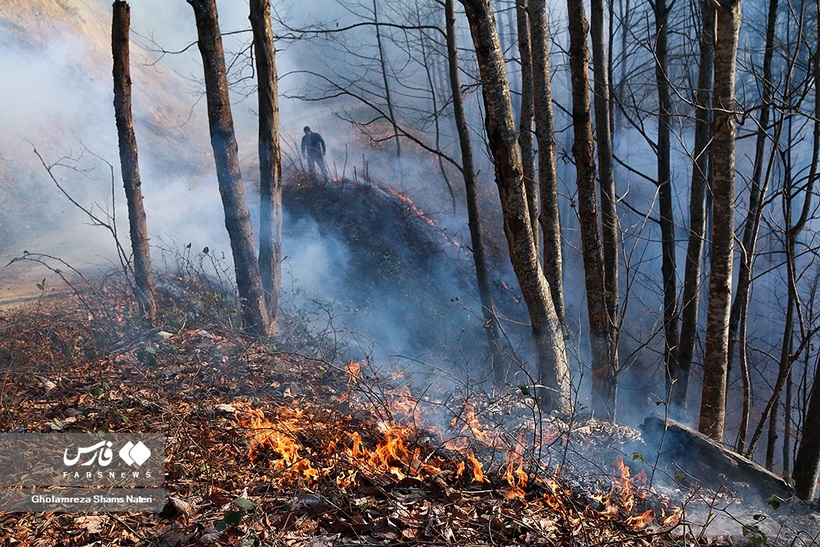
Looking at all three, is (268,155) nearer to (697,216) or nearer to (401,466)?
(401,466)

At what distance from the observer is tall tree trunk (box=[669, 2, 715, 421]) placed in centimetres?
633

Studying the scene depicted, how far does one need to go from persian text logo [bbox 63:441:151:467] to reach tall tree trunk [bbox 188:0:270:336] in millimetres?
3541

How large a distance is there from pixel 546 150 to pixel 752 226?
129 inches

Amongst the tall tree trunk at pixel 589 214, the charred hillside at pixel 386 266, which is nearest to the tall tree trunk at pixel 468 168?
the tall tree trunk at pixel 589 214

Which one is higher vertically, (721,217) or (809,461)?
(721,217)

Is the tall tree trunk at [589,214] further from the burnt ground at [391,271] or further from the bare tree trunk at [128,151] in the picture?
the bare tree trunk at [128,151]

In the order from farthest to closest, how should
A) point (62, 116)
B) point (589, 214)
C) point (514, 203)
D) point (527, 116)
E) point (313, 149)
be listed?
point (62, 116), point (313, 149), point (527, 116), point (589, 214), point (514, 203)

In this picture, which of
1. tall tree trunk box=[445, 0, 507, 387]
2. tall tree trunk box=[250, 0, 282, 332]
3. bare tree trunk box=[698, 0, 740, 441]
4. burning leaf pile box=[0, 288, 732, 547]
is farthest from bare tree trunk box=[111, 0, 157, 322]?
bare tree trunk box=[698, 0, 740, 441]

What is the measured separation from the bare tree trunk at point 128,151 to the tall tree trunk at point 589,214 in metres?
6.00

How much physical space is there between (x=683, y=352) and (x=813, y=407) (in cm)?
252

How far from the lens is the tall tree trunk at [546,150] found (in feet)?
18.6

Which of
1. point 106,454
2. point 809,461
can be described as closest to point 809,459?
point 809,461

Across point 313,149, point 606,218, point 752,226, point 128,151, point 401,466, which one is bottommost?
point 401,466

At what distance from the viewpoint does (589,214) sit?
5.70 metres
